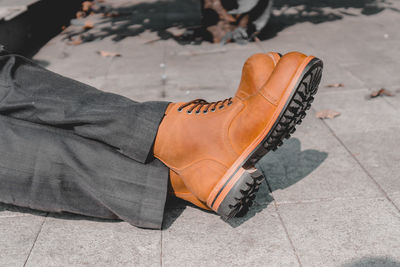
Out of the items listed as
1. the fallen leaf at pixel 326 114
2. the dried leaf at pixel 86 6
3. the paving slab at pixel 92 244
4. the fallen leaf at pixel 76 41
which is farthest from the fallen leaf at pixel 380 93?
the dried leaf at pixel 86 6

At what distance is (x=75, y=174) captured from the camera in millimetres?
2080

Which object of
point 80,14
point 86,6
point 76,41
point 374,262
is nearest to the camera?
A: point 374,262

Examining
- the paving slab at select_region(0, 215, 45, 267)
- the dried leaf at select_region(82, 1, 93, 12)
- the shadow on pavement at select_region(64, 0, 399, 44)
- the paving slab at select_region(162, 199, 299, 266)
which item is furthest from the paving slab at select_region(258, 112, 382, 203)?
the dried leaf at select_region(82, 1, 93, 12)

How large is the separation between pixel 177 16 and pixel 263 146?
604 centimetres

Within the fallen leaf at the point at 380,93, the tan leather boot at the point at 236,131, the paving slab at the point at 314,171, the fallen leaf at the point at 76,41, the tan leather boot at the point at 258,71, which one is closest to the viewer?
the tan leather boot at the point at 236,131

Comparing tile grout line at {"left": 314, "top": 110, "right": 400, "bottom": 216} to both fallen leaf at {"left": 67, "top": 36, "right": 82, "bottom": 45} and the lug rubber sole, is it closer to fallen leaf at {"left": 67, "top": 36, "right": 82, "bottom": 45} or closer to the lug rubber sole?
the lug rubber sole

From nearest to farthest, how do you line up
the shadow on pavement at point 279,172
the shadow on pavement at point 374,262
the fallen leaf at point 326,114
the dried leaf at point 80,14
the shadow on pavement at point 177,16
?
the shadow on pavement at point 374,262 < the shadow on pavement at point 279,172 < the fallen leaf at point 326,114 < the shadow on pavement at point 177,16 < the dried leaf at point 80,14

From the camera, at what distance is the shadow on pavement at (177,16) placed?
6495 millimetres

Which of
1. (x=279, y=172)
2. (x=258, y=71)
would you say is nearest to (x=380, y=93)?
(x=279, y=172)

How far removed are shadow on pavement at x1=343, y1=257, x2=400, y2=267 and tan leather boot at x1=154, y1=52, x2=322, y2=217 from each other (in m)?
0.52

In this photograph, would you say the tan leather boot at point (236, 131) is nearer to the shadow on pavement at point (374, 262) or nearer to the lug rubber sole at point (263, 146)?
the lug rubber sole at point (263, 146)

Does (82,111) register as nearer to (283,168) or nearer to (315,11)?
(283,168)

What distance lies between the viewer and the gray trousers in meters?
2.00

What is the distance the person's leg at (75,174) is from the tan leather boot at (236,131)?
172 mm
